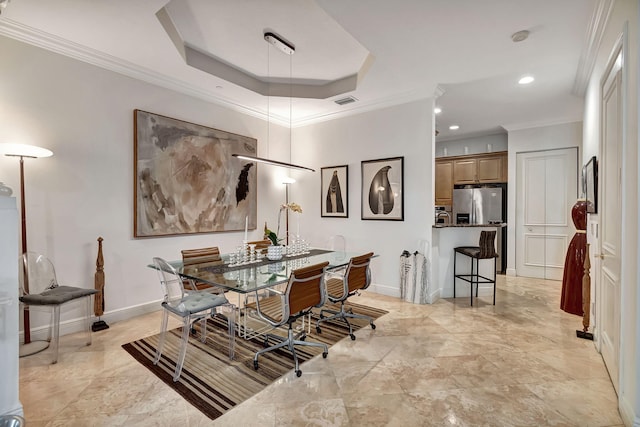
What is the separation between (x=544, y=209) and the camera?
5438mm

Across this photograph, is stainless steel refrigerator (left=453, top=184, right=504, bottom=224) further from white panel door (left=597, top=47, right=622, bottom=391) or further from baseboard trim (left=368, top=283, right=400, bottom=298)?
white panel door (left=597, top=47, right=622, bottom=391)

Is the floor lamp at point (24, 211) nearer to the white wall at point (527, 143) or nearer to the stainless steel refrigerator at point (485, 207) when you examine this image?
the stainless steel refrigerator at point (485, 207)

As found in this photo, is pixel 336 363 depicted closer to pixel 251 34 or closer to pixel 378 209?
pixel 378 209

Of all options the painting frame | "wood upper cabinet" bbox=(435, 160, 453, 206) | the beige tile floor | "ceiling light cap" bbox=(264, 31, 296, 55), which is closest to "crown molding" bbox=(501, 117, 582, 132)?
"wood upper cabinet" bbox=(435, 160, 453, 206)

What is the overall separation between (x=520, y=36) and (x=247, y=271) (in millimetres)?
3289

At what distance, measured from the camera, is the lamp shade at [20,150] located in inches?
94.2

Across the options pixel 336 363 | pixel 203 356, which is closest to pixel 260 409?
pixel 336 363

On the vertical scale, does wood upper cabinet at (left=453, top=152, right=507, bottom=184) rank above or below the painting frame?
above

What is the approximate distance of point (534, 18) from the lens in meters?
2.49

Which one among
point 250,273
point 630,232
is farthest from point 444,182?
point 250,273

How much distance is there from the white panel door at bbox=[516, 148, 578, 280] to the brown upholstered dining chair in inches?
214

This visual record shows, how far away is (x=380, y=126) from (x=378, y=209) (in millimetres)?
1246

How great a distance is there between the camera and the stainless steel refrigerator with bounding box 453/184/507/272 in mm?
5859

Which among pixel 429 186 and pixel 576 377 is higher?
pixel 429 186
